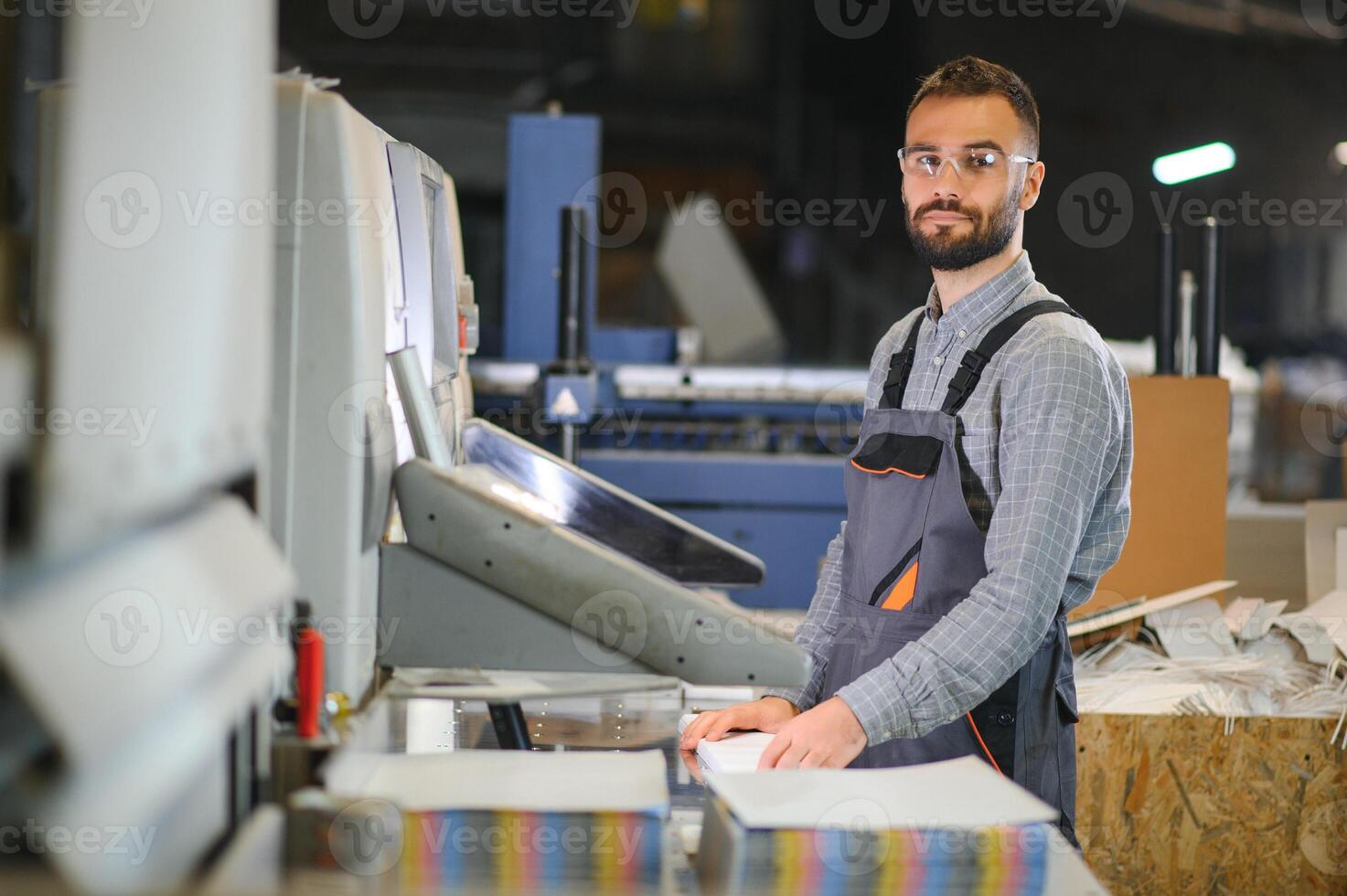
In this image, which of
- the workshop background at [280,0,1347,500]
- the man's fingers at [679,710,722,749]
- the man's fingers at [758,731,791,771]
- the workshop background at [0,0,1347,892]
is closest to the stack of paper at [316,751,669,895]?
the workshop background at [0,0,1347,892]

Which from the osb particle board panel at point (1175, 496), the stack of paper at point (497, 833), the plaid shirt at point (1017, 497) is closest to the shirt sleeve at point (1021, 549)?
the plaid shirt at point (1017, 497)

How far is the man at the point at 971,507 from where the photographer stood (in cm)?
141

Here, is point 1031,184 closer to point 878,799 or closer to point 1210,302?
point 878,799

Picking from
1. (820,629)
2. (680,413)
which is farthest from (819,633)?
(680,413)

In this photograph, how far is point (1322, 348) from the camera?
Result: 24.6 feet

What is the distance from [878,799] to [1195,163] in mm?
2405

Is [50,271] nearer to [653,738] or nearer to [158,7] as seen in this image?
[158,7]

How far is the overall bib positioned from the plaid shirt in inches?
1.5

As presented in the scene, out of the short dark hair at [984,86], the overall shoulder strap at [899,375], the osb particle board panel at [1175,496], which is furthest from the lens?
the osb particle board panel at [1175,496]

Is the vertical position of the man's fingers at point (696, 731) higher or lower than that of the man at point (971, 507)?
lower

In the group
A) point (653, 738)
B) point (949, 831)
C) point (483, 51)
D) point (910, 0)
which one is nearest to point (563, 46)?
point (483, 51)

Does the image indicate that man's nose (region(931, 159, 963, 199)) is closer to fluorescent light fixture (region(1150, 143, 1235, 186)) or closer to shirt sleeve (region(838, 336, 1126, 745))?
shirt sleeve (region(838, 336, 1126, 745))

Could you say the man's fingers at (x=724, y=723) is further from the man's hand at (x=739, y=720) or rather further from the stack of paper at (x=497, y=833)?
the stack of paper at (x=497, y=833)

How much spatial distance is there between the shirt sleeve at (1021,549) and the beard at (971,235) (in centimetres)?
19
